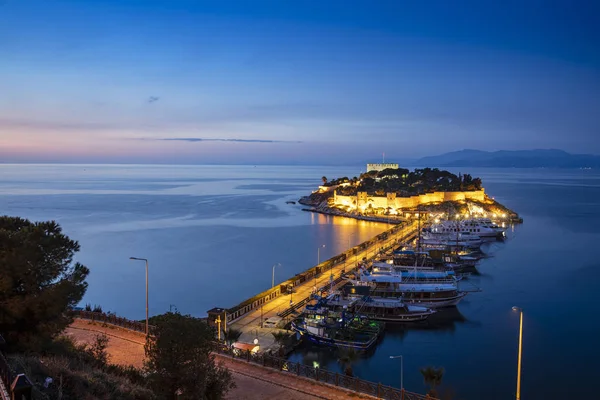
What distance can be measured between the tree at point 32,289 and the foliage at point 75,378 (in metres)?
0.60

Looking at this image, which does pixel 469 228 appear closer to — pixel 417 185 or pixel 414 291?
pixel 414 291

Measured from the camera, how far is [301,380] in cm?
1384

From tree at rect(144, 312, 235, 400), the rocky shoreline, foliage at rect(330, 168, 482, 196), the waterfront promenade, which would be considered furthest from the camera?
foliage at rect(330, 168, 482, 196)

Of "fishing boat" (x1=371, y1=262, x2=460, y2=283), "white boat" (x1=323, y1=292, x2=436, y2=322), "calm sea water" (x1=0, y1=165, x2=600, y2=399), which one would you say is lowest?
"calm sea water" (x1=0, y1=165, x2=600, y2=399)

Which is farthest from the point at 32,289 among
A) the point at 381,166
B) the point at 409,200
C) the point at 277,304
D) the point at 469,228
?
the point at 381,166

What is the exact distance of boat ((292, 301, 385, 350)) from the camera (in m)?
23.3

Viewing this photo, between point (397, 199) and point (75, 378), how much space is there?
84.6 metres

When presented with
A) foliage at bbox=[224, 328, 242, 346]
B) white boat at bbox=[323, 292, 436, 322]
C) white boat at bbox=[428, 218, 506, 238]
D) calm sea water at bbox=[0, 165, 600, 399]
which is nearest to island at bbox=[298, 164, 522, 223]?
calm sea water at bbox=[0, 165, 600, 399]

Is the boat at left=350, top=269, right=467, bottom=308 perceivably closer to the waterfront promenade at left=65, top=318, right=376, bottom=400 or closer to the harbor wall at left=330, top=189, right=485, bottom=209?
the waterfront promenade at left=65, top=318, right=376, bottom=400

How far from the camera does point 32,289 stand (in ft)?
39.2

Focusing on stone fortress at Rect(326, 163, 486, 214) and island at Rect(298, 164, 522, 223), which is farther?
stone fortress at Rect(326, 163, 486, 214)

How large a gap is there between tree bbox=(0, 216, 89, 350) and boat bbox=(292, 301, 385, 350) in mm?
13405

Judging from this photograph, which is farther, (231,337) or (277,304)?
(277,304)

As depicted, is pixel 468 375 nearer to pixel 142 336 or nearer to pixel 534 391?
pixel 534 391
